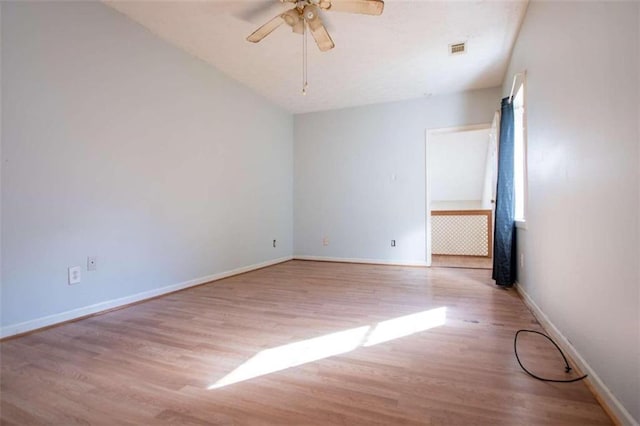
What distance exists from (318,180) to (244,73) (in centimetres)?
200

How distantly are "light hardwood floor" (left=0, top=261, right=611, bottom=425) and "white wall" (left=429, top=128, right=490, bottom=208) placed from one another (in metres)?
4.21

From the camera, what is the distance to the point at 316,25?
2250 mm

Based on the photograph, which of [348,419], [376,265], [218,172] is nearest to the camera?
[348,419]

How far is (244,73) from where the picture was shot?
3.61 meters

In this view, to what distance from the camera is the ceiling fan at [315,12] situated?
2004 mm

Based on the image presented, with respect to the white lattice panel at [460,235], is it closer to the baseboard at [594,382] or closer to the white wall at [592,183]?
the white wall at [592,183]

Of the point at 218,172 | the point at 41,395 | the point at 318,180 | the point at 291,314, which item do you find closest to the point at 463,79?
the point at 318,180

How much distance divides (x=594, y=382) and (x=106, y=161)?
3278 mm

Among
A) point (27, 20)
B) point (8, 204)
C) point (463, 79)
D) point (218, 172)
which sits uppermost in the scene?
point (463, 79)

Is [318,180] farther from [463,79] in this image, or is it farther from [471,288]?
[471,288]

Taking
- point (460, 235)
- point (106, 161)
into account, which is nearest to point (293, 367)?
point (106, 161)

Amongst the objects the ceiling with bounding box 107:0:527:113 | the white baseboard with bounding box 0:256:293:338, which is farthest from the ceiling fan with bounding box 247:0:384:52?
the white baseboard with bounding box 0:256:293:338

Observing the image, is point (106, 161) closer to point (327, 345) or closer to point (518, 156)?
point (327, 345)

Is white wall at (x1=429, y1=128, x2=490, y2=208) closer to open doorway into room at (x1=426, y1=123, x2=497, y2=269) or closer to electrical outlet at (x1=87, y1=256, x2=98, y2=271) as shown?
open doorway into room at (x1=426, y1=123, x2=497, y2=269)
